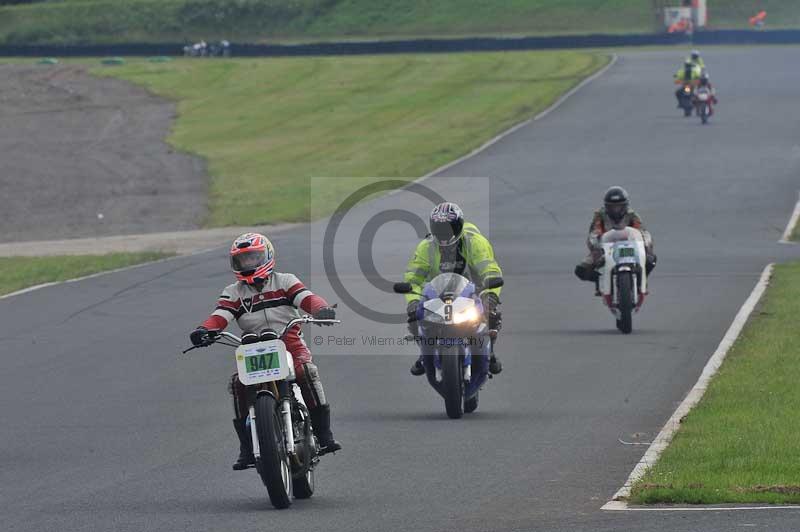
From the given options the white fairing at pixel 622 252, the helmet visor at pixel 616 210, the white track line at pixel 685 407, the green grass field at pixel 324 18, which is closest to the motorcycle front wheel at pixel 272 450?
the white track line at pixel 685 407

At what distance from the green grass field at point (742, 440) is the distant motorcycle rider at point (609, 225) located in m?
2.51

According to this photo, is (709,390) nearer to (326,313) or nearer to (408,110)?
(326,313)

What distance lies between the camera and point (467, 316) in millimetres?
12945

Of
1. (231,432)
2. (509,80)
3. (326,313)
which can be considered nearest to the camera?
(326,313)

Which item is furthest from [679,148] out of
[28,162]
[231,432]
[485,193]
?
[231,432]

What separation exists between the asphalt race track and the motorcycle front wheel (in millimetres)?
178

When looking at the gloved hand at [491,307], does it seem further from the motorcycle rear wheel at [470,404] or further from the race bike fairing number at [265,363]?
the race bike fairing number at [265,363]

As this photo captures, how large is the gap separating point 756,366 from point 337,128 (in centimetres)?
4056

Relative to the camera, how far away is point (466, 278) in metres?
13.4

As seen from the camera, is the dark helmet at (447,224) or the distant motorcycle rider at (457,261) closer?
the dark helmet at (447,224)

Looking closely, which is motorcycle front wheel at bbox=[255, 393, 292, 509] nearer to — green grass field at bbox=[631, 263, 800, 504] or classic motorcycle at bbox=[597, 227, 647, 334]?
green grass field at bbox=[631, 263, 800, 504]

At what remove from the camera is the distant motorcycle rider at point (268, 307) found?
33.0 feet

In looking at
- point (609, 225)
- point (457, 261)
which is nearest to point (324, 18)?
point (609, 225)

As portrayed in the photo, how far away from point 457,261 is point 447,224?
41 centimetres
